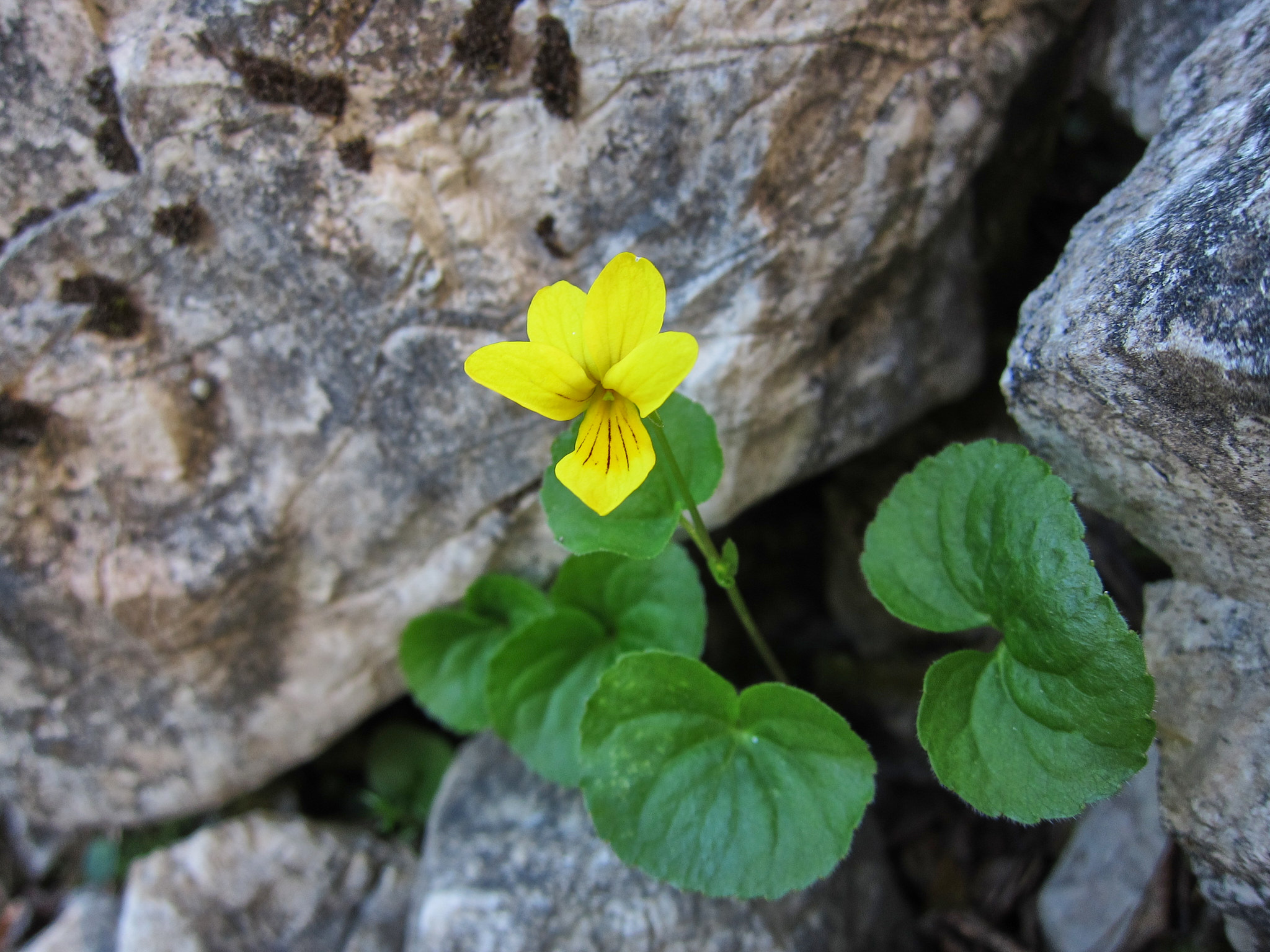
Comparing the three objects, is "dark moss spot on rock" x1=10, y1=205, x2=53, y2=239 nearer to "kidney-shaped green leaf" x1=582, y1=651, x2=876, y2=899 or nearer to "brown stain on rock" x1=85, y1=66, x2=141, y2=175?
"brown stain on rock" x1=85, y1=66, x2=141, y2=175

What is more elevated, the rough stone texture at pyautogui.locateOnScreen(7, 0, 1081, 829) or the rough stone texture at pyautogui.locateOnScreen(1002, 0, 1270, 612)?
the rough stone texture at pyautogui.locateOnScreen(7, 0, 1081, 829)

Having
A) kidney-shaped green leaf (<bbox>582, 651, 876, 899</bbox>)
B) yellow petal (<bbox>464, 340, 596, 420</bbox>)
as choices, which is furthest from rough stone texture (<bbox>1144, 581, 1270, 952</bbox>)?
yellow petal (<bbox>464, 340, 596, 420</bbox>)

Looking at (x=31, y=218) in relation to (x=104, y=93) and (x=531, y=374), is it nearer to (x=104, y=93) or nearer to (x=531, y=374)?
(x=104, y=93)

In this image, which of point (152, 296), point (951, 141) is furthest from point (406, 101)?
point (951, 141)

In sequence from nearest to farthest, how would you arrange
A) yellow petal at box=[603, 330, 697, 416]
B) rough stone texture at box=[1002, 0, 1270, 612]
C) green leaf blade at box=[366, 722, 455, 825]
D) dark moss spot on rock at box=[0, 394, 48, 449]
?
yellow petal at box=[603, 330, 697, 416] < rough stone texture at box=[1002, 0, 1270, 612] < dark moss spot on rock at box=[0, 394, 48, 449] < green leaf blade at box=[366, 722, 455, 825]

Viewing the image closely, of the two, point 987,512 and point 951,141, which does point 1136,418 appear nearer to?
point 987,512

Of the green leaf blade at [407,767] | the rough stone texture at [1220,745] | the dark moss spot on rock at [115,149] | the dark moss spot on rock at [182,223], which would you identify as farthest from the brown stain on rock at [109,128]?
the rough stone texture at [1220,745]
